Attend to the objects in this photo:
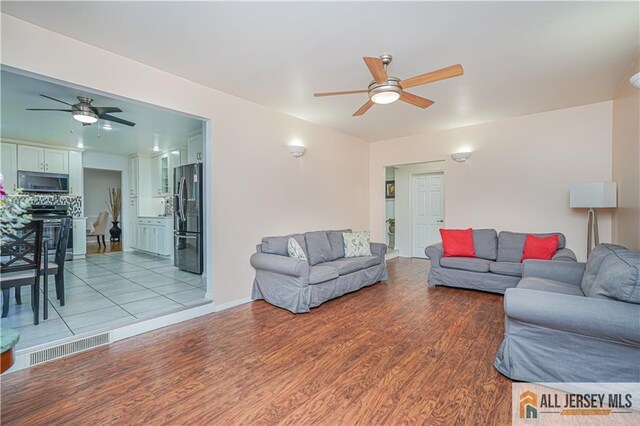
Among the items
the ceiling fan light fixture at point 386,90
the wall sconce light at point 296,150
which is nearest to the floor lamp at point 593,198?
the ceiling fan light fixture at point 386,90

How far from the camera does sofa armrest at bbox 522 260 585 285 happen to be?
116 inches

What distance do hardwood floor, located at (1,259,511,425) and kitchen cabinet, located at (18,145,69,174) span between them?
5.91 meters

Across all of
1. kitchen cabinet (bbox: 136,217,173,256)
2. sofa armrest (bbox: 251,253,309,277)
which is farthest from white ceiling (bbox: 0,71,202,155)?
sofa armrest (bbox: 251,253,309,277)

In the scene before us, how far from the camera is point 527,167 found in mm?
4781

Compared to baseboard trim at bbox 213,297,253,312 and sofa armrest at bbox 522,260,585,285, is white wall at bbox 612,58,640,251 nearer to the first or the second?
sofa armrest at bbox 522,260,585,285

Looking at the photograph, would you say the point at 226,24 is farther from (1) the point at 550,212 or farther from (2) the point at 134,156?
(2) the point at 134,156

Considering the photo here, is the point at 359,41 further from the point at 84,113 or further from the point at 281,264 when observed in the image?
the point at 84,113

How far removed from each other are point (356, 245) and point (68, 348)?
3622 millimetres

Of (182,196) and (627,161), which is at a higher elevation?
(627,161)

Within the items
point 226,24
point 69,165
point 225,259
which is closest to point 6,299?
point 225,259

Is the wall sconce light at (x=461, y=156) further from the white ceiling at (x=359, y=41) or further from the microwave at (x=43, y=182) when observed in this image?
the microwave at (x=43, y=182)

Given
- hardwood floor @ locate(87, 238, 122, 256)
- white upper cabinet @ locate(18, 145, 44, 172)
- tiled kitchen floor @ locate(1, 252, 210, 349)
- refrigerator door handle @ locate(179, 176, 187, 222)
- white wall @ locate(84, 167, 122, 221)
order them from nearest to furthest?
tiled kitchen floor @ locate(1, 252, 210, 349) → refrigerator door handle @ locate(179, 176, 187, 222) → white upper cabinet @ locate(18, 145, 44, 172) → hardwood floor @ locate(87, 238, 122, 256) → white wall @ locate(84, 167, 122, 221)

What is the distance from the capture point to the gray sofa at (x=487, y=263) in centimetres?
403

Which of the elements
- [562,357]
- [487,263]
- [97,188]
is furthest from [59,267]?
[97,188]
